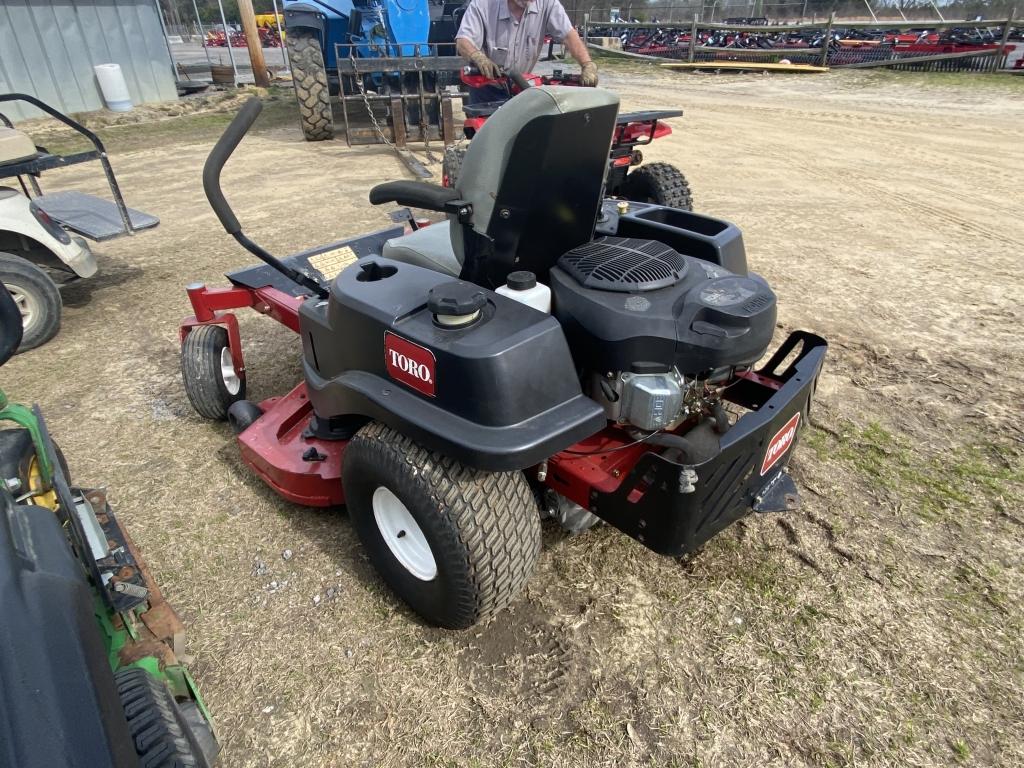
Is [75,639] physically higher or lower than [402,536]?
higher

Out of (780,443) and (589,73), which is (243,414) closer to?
(780,443)

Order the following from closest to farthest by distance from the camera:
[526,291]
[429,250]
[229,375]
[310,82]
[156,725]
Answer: [156,725] < [526,291] < [429,250] < [229,375] < [310,82]

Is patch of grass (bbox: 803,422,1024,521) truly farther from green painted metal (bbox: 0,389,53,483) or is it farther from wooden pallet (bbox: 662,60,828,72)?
wooden pallet (bbox: 662,60,828,72)

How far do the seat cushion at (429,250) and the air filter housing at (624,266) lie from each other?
1.25 feet

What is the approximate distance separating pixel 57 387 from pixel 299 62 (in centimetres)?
613

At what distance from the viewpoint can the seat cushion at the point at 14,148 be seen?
349 cm

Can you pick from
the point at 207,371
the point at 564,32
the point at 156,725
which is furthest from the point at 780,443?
the point at 564,32

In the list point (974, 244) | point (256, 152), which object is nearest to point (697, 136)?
point (974, 244)

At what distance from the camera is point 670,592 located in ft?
6.68

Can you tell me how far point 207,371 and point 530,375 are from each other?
1818 mm

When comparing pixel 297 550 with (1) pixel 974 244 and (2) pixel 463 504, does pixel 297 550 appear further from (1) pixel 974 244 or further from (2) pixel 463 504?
(1) pixel 974 244

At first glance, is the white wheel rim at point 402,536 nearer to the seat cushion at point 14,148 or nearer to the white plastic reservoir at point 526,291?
the white plastic reservoir at point 526,291

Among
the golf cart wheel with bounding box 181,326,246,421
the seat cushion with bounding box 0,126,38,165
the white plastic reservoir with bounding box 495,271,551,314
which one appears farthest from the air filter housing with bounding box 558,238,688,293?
the seat cushion with bounding box 0,126,38,165

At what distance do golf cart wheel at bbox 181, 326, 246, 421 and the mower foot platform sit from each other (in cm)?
178
